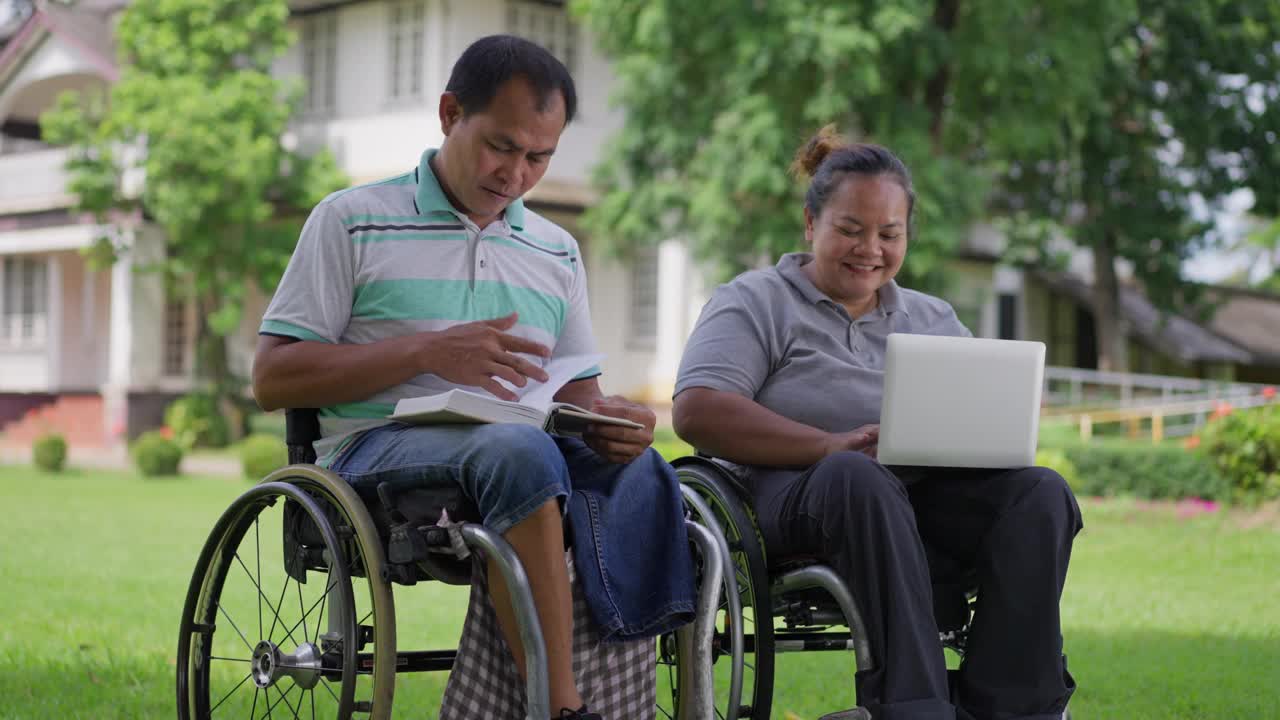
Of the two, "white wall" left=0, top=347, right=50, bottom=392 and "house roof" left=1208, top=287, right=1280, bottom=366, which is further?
"house roof" left=1208, top=287, right=1280, bottom=366

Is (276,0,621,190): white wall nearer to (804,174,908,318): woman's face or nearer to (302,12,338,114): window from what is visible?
(302,12,338,114): window

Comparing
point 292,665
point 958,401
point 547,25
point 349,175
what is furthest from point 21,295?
point 958,401

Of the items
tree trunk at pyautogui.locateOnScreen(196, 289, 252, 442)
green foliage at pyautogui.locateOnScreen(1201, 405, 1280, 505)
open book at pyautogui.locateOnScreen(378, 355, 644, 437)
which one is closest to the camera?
open book at pyautogui.locateOnScreen(378, 355, 644, 437)

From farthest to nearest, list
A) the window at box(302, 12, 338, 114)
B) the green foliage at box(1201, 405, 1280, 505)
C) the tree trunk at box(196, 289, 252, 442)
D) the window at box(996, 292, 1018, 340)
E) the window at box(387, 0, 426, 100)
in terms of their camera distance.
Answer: the window at box(996, 292, 1018, 340)
the window at box(302, 12, 338, 114)
the tree trunk at box(196, 289, 252, 442)
the window at box(387, 0, 426, 100)
the green foliage at box(1201, 405, 1280, 505)

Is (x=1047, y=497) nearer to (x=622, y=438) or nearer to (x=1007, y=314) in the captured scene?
(x=622, y=438)

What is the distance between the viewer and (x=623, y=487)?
12.0 feet

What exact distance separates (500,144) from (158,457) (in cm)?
1563

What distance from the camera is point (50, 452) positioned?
19.4 meters

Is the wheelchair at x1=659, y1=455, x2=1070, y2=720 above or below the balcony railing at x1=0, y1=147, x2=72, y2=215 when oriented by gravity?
below

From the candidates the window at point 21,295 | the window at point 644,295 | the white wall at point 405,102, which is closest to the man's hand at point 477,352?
the white wall at point 405,102

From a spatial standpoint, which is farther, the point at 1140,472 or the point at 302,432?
the point at 1140,472

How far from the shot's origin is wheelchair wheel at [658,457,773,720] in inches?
148

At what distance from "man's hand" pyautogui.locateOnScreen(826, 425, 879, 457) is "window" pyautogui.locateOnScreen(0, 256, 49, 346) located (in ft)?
87.0

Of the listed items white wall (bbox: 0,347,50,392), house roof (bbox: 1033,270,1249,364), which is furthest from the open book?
house roof (bbox: 1033,270,1249,364)
